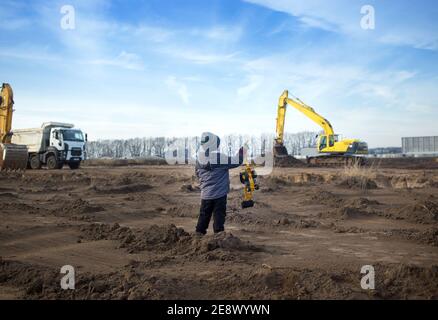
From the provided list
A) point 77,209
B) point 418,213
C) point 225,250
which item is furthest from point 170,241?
point 418,213

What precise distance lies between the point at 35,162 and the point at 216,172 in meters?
28.4

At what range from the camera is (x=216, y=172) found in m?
7.21

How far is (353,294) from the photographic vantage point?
4.62 m

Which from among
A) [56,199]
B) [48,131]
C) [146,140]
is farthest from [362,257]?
[146,140]

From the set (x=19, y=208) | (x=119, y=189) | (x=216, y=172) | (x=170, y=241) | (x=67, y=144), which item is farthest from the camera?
(x=67, y=144)

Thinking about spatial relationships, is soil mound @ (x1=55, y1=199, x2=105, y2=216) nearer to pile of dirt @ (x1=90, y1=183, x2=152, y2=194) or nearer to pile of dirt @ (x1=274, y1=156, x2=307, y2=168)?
pile of dirt @ (x1=90, y1=183, x2=152, y2=194)

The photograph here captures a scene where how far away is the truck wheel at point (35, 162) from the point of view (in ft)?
103

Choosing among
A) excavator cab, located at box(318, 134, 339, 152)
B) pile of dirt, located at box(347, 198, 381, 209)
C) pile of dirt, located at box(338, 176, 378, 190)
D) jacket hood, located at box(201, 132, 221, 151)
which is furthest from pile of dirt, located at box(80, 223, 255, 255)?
excavator cab, located at box(318, 134, 339, 152)

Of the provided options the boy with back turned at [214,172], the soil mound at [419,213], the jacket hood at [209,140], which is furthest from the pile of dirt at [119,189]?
the soil mound at [419,213]

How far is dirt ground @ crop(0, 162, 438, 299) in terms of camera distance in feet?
16.0

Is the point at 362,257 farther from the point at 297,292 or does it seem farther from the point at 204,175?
the point at 204,175

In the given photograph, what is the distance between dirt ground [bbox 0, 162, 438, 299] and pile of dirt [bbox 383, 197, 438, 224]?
3cm

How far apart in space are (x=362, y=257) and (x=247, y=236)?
2710 mm

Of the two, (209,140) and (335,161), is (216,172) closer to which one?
(209,140)
